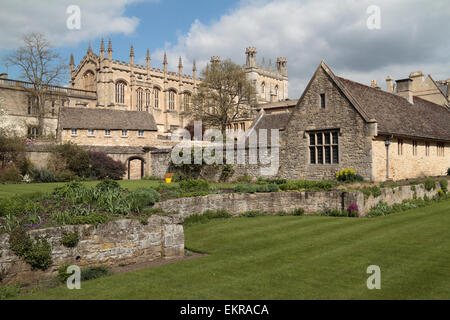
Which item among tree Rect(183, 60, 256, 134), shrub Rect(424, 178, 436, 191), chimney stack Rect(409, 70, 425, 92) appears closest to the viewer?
shrub Rect(424, 178, 436, 191)

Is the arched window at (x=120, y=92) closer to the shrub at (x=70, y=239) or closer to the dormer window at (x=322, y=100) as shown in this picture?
the dormer window at (x=322, y=100)

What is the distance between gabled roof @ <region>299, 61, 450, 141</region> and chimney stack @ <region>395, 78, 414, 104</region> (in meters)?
0.59

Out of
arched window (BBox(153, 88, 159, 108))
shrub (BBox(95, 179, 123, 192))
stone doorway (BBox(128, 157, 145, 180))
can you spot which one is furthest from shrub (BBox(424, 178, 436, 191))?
arched window (BBox(153, 88, 159, 108))

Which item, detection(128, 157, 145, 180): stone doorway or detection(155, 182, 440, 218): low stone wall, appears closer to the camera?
detection(155, 182, 440, 218): low stone wall

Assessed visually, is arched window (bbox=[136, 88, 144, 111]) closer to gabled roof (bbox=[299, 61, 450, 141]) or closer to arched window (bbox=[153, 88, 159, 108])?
arched window (bbox=[153, 88, 159, 108])

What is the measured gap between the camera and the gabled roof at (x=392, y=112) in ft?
62.2

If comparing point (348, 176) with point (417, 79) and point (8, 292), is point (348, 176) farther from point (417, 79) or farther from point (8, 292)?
point (417, 79)

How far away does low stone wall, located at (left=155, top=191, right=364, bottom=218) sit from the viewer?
13992 millimetres

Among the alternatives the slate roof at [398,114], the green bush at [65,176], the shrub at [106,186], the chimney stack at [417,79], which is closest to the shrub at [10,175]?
the green bush at [65,176]

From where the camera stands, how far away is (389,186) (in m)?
15.7

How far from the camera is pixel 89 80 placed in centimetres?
6431

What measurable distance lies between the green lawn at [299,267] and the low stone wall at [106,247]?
2.97 feet

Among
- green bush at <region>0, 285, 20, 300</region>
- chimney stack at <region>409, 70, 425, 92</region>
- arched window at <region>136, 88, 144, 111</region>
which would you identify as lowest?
green bush at <region>0, 285, 20, 300</region>

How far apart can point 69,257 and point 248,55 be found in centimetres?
8515
